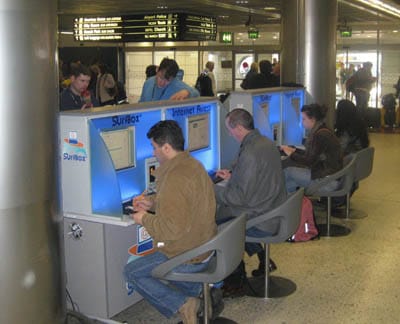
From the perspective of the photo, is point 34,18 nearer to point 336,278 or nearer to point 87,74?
point 87,74

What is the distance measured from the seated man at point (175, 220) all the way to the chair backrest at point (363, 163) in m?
Answer: 2.75

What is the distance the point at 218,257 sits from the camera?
123 inches

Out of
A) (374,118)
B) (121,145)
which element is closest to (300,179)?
(121,145)

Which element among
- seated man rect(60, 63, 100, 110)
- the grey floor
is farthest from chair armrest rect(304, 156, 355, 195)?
Answer: seated man rect(60, 63, 100, 110)

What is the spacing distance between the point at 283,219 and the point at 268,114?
7.45ft

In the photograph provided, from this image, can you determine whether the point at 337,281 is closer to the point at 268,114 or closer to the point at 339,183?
the point at 339,183

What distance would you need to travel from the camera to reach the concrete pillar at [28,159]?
8.85ft

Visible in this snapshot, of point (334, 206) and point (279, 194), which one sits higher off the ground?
point (279, 194)

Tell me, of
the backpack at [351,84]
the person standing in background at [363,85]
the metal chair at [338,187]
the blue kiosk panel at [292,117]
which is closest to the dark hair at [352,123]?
the blue kiosk panel at [292,117]

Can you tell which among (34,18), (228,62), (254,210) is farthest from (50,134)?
(228,62)

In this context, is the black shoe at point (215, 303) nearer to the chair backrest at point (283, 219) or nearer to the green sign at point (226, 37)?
the chair backrest at point (283, 219)

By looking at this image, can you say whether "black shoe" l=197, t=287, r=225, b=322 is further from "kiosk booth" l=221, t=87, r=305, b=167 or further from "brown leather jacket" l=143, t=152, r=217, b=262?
"kiosk booth" l=221, t=87, r=305, b=167

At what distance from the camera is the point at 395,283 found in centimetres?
439

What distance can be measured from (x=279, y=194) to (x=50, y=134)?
1605 millimetres
